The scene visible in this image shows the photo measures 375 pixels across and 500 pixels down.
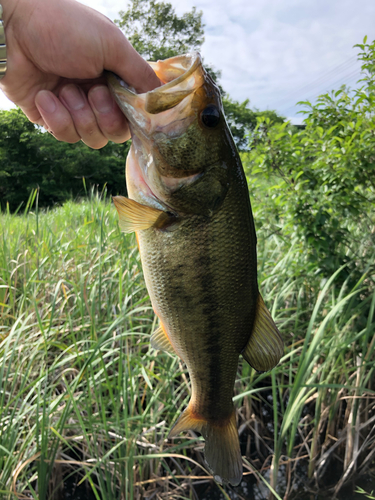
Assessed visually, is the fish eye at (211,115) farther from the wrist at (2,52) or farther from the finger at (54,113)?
the wrist at (2,52)

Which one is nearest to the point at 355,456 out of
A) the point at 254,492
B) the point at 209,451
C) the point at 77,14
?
the point at 254,492

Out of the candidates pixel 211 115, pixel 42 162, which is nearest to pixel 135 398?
pixel 211 115

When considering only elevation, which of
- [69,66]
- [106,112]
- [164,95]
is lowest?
[164,95]

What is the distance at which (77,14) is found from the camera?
1204 millimetres

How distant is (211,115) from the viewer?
42.4 inches

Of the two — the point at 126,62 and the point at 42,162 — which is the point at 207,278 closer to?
the point at 126,62

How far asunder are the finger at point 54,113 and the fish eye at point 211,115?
2.16 ft

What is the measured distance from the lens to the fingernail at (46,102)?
140 cm

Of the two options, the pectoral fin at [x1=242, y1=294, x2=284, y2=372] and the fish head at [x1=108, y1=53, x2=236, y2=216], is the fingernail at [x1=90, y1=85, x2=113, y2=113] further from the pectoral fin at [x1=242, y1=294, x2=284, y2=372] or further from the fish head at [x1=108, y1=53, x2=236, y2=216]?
the pectoral fin at [x1=242, y1=294, x2=284, y2=372]

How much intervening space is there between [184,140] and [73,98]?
0.63 m

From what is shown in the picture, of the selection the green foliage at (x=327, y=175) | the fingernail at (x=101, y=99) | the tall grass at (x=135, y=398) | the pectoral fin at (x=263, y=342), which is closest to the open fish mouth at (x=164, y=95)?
the fingernail at (x=101, y=99)

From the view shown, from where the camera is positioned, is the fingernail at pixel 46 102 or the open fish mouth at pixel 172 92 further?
the fingernail at pixel 46 102

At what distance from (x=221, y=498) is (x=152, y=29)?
33435 millimetres

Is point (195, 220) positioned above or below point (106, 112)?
below
